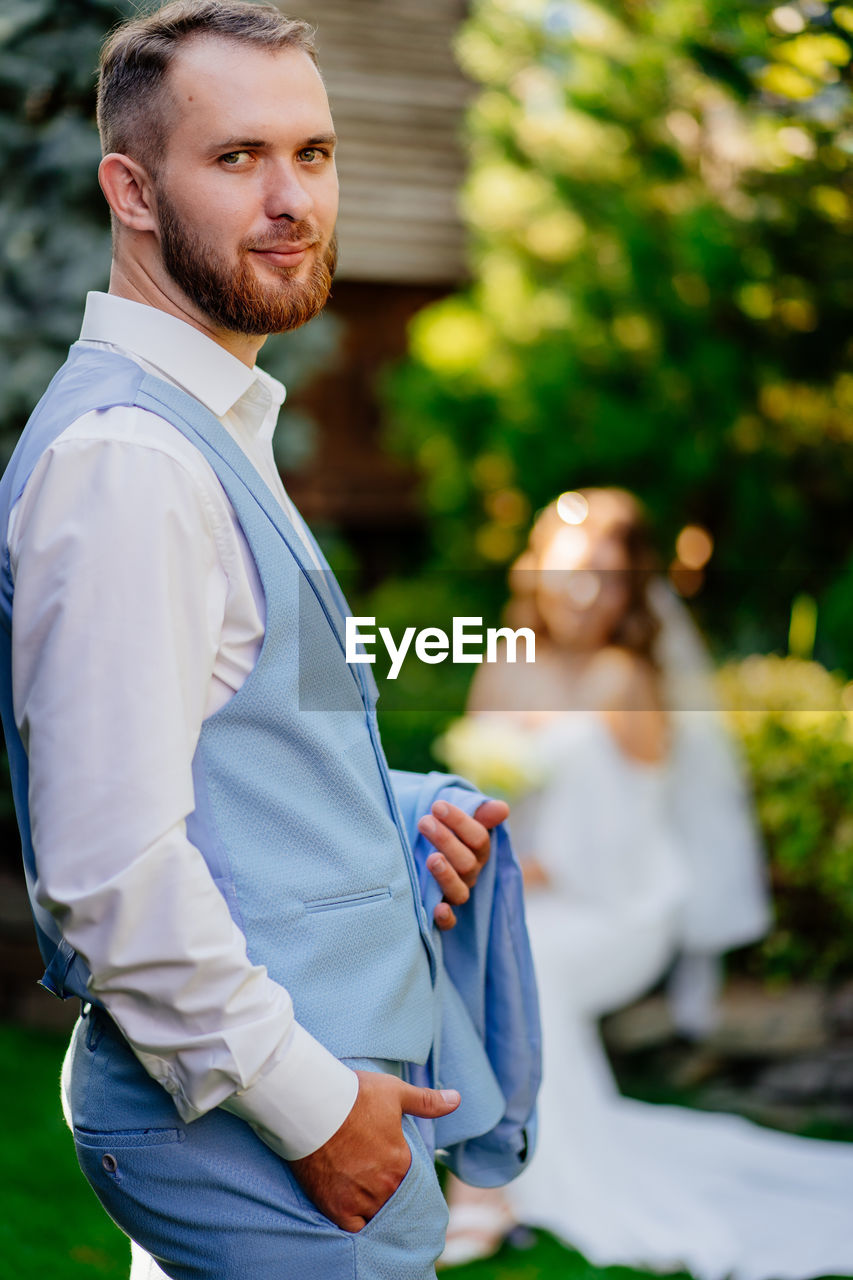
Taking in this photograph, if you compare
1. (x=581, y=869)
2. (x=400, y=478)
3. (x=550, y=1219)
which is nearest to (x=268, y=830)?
(x=550, y=1219)

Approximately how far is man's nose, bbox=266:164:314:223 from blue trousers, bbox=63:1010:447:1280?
0.96 metres

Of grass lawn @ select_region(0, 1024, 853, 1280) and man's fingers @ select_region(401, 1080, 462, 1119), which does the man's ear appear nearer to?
man's fingers @ select_region(401, 1080, 462, 1119)

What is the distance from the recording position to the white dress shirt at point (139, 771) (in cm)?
123

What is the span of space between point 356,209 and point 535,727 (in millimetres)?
6765

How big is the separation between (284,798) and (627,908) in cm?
306

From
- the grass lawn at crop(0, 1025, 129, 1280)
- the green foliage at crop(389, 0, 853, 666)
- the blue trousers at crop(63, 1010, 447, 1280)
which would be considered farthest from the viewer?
the green foliage at crop(389, 0, 853, 666)

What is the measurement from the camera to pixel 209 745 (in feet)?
4.55

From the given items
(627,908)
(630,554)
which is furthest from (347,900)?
(630,554)

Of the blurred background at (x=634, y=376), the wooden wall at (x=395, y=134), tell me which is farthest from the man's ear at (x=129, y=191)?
the wooden wall at (x=395, y=134)

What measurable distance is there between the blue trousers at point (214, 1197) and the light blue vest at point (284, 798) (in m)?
0.13

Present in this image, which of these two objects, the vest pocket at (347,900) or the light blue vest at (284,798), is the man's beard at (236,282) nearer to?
the light blue vest at (284,798)

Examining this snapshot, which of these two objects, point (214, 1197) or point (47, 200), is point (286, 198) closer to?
point (214, 1197)

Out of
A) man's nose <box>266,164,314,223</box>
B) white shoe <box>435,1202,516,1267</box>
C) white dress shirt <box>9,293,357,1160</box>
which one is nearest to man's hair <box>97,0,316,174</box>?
man's nose <box>266,164,314,223</box>

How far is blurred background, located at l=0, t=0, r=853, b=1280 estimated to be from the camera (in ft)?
13.2
